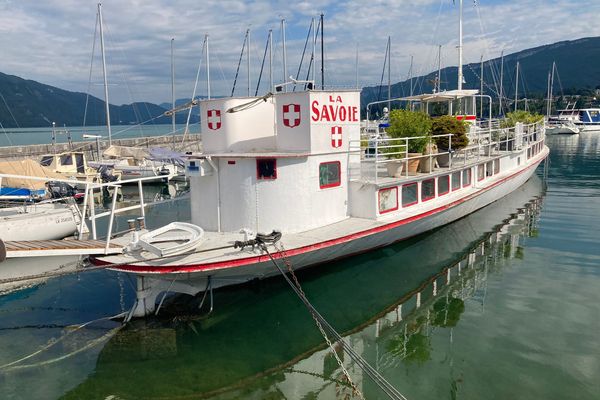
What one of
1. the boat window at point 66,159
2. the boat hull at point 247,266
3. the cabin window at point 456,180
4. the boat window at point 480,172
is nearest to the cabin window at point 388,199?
the boat hull at point 247,266

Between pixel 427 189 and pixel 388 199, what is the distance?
2499mm

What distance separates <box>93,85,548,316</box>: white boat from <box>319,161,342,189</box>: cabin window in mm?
29

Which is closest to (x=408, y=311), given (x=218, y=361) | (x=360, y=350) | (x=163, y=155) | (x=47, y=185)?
(x=360, y=350)

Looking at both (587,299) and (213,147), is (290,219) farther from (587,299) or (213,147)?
(587,299)

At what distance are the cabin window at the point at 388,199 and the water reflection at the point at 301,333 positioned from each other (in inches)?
67.7

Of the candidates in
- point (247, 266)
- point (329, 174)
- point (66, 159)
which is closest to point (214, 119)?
point (329, 174)

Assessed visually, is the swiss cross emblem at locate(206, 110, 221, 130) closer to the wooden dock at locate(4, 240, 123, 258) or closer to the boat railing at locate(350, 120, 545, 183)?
the boat railing at locate(350, 120, 545, 183)

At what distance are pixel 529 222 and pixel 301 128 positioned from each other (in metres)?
12.6

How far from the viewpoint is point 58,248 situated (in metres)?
9.46

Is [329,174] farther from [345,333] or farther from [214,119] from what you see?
[345,333]

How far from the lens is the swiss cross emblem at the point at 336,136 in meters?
13.0

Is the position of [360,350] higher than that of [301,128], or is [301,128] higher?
[301,128]

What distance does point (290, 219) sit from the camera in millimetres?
12438

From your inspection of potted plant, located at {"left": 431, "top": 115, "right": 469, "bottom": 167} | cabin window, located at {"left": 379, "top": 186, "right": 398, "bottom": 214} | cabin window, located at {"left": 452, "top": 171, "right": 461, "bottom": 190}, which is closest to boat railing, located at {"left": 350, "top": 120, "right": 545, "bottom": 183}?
potted plant, located at {"left": 431, "top": 115, "right": 469, "bottom": 167}
